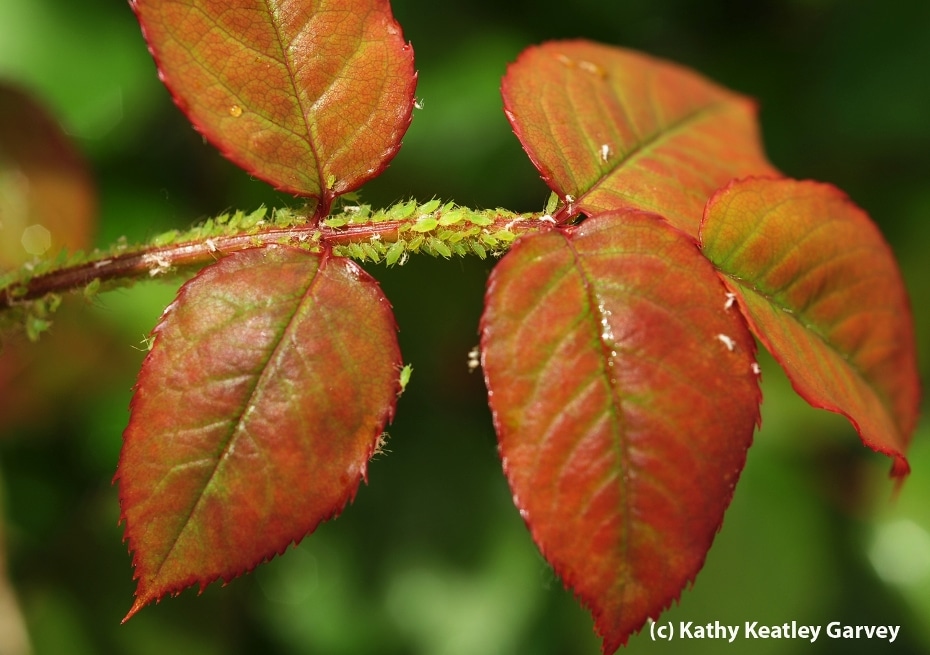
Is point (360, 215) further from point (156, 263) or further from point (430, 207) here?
point (156, 263)

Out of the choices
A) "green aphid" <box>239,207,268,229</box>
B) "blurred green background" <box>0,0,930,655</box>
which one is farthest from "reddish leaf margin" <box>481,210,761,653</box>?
"blurred green background" <box>0,0,930,655</box>

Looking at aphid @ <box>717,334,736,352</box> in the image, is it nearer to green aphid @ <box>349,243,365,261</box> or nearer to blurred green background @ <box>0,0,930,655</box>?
green aphid @ <box>349,243,365,261</box>

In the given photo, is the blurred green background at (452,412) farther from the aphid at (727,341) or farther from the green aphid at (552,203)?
the aphid at (727,341)

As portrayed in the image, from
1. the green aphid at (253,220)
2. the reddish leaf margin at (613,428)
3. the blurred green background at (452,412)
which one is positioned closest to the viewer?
the reddish leaf margin at (613,428)

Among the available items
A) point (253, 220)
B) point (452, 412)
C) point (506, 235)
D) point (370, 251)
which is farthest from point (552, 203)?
point (452, 412)

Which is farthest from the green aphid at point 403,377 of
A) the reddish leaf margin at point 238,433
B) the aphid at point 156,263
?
the aphid at point 156,263

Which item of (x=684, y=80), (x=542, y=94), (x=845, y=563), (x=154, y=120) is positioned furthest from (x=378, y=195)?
(x=845, y=563)

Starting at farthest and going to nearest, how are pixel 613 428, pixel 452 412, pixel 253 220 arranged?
pixel 452 412 < pixel 253 220 < pixel 613 428
